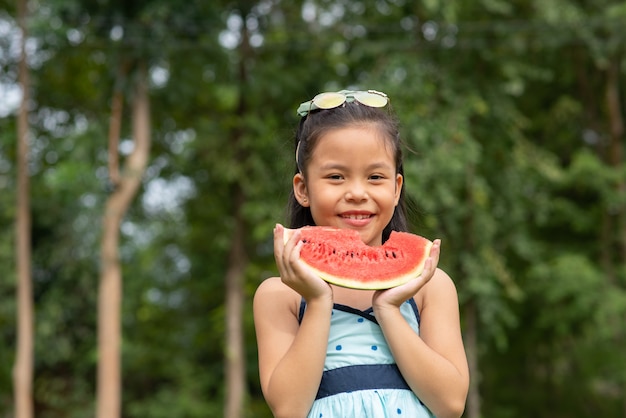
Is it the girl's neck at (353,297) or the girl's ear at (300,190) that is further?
the girl's ear at (300,190)

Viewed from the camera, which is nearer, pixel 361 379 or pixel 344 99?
pixel 361 379

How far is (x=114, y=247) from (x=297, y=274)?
9729 mm

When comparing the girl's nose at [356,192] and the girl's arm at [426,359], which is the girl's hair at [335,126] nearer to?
the girl's nose at [356,192]

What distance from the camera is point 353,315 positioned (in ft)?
6.89

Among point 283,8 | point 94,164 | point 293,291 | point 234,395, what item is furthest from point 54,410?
point 293,291

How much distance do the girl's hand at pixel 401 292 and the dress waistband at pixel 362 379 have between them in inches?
6.4

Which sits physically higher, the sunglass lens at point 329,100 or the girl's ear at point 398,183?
the sunglass lens at point 329,100

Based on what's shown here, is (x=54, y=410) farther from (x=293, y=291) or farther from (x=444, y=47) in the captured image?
(x=293, y=291)

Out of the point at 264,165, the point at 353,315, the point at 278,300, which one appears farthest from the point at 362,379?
the point at 264,165

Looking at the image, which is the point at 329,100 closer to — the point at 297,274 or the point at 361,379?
the point at 297,274

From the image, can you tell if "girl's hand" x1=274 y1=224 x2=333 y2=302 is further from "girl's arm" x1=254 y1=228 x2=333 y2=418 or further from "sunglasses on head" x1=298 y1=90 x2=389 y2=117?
"sunglasses on head" x1=298 y1=90 x2=389 y2=117

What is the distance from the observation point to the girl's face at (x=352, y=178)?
2111 mm

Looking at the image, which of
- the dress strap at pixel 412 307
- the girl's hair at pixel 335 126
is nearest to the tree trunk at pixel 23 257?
the girl's hair at pixel 335 126

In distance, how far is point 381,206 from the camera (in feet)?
7.04
